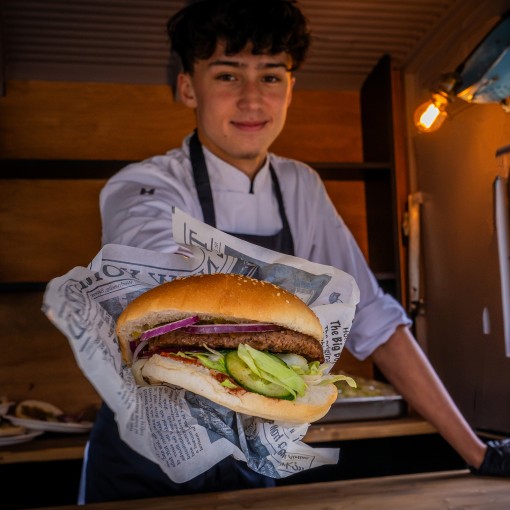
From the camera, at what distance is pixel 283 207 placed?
230 centimetres

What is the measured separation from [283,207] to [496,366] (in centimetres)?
105

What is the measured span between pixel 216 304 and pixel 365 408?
170 cm

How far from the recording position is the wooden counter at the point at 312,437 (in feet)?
7.74

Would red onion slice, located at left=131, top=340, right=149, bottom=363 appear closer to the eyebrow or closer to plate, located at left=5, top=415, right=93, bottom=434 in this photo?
the eyebrow

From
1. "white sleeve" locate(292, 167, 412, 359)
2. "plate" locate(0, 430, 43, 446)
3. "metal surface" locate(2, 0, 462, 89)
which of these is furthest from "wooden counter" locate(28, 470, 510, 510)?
"metal surface" locate(2, 0, 462, 89)

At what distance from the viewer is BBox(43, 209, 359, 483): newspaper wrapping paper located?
100 centimetres

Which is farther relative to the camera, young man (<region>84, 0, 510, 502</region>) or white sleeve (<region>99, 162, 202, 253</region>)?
young man (<region>84, 0, 510, 502</region>)

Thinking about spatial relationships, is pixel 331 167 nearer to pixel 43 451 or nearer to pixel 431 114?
pixel 431 114

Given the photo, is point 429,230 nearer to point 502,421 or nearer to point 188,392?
point 502,421

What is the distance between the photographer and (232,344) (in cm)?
119

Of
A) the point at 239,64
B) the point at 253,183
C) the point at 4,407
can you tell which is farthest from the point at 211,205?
the point at 4,407

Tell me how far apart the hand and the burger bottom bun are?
0.75 m

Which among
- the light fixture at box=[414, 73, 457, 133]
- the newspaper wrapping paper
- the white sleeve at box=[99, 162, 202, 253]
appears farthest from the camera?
the light fixture at box=[414, 73, 457, 133]

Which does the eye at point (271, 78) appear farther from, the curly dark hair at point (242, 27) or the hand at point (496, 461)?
the hand at point (496, 461)
